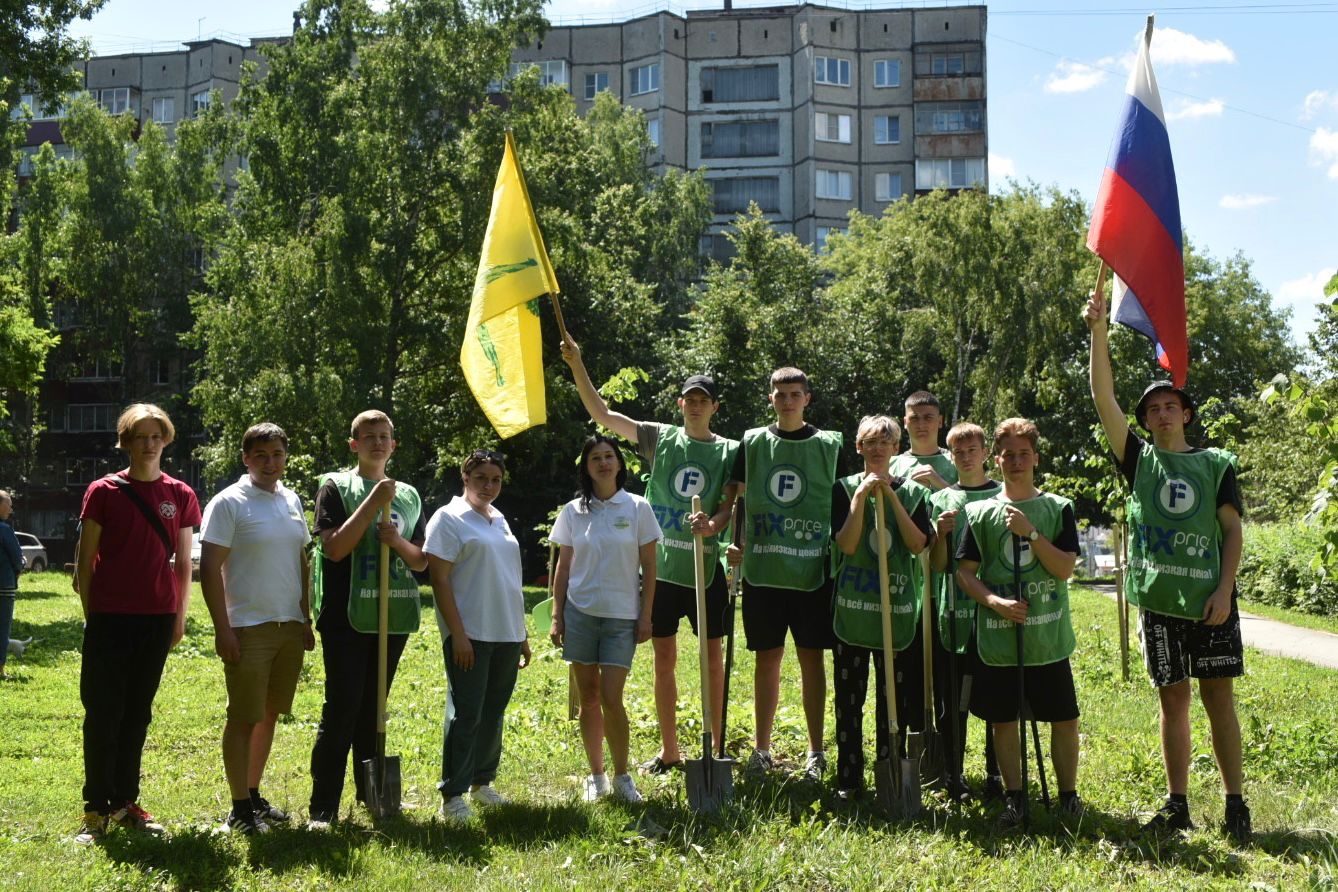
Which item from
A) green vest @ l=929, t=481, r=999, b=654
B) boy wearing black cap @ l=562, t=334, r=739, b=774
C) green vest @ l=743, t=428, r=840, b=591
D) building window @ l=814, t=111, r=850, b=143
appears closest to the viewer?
green vest @ l=929, t=481, r=999, b=654

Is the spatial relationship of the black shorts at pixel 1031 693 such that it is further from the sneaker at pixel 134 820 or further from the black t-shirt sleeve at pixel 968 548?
the sneaker at pixel 134 820

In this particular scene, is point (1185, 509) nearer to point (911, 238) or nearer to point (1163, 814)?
point (1163, 814)

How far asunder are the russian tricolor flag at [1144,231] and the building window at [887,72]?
1877 inches

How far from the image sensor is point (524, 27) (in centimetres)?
3152

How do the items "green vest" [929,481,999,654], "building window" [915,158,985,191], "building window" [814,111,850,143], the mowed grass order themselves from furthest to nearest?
"building window" [814,111,850,143]
"building window" [915,158,985,191]
"green vest" [929,481,999,654]
the mowed grass

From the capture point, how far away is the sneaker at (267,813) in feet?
21.3

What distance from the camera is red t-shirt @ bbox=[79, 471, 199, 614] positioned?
631 cm

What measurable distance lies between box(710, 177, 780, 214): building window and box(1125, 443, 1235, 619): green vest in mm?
47963

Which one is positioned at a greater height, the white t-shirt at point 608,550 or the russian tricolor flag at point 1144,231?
the russian tricolor flag at point 1144,231

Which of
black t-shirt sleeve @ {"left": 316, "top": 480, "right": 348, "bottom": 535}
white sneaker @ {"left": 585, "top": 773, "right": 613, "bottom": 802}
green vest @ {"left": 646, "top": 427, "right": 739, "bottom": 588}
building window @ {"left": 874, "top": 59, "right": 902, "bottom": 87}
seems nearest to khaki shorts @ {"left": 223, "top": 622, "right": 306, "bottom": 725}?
black t-shirt sleeve @ {"left": 316, "top": 480, "right": 348, "bottom": 535}

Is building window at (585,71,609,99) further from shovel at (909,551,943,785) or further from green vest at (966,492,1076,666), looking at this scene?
green vest at (966,492,1076,666)

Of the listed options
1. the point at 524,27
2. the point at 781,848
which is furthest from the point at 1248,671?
the point at 524,27

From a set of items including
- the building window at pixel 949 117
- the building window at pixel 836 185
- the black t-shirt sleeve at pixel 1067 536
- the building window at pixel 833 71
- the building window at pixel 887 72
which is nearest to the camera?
the black t-shirt sleeve at pixel 1067 536

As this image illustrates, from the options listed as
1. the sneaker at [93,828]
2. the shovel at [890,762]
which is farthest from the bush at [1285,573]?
the sneaker at [93,828]
